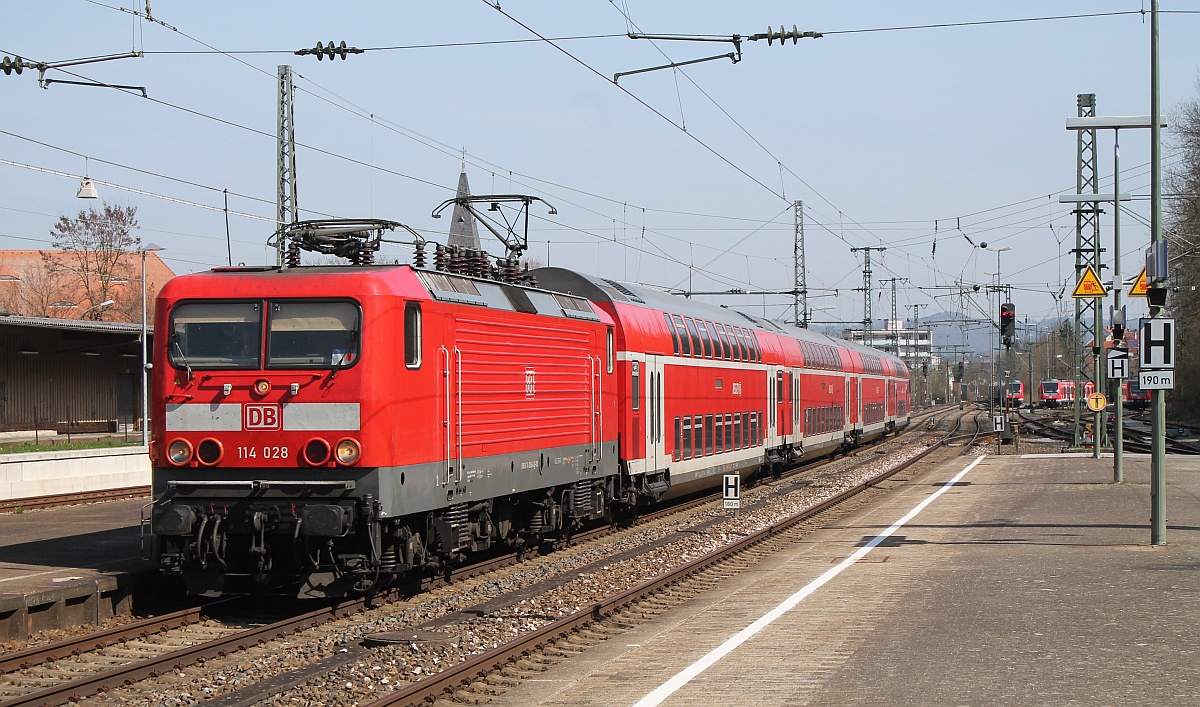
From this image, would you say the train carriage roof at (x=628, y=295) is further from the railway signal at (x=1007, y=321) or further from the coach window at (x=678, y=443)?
A: the railway signal at (x=1007, y=321)

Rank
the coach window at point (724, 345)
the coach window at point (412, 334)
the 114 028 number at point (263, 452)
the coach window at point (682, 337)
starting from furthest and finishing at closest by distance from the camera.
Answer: the coach window at point (724, 345), the coach window at point (682, 337), the coach window at point (412, 334), the 114 028 number at point (263, 452)

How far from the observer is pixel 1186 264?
56719mm

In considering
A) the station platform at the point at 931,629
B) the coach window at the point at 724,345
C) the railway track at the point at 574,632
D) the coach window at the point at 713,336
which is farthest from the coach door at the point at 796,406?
the railway track at the point at 574,632

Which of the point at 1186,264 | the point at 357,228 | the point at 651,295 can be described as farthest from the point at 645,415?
the point at 1186,264

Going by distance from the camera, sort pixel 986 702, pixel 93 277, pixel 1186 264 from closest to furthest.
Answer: pixel 986 702
pixel 1186 264
pixel 93 277

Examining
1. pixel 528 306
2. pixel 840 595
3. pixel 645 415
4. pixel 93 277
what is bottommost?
pixel 840 595

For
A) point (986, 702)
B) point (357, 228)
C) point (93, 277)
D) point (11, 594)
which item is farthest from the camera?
point (93, 277)

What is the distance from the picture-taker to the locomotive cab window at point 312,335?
Answer: 11984mm

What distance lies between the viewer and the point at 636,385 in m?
19.8

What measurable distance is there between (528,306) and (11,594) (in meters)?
6.93

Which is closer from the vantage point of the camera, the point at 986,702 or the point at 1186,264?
the point at 986,702

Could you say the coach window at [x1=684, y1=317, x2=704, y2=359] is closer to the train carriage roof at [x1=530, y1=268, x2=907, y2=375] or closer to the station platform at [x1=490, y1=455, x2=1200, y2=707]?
the train carriage roof at [x1=530, y1=268, x2=907, y2=375]

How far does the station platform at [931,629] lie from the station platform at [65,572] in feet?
16.2

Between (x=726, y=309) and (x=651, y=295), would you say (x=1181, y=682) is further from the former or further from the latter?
(x=726, y=309)
